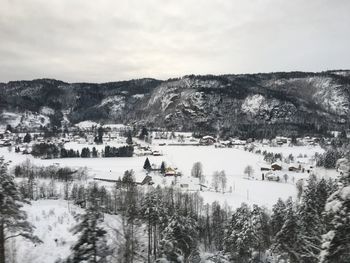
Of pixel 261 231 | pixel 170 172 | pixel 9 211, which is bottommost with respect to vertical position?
pixel 261 231

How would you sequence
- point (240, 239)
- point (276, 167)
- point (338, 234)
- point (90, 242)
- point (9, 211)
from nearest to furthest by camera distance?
point (338, 234)
point (90, 242)
point (9, 211)
point (240, 239)
point (276, 167)

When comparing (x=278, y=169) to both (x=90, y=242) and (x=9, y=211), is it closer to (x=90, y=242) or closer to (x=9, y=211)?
(x=9, y=211)

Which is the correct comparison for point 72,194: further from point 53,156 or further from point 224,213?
point 53,156

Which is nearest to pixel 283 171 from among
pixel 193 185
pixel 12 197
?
pixel 193 185

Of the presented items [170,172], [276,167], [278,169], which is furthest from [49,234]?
[276,167]

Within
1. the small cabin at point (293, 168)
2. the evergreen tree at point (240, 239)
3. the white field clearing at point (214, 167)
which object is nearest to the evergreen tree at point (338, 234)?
the evergreen tree at point (240, 239)
